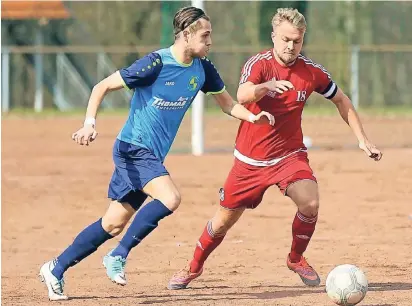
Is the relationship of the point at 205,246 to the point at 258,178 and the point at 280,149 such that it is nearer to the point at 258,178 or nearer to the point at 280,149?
the point at 258,178

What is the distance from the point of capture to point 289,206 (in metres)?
12.5

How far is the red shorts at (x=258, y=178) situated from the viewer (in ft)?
24.8

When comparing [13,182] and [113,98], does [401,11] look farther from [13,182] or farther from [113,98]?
[13,182]

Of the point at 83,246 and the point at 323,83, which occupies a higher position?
the point at 323,83

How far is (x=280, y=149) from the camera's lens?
7.64 metres

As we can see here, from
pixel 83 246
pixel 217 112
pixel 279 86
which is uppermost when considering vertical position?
pixel 279 86

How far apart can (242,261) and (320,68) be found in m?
2.13

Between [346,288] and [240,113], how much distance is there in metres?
1.38

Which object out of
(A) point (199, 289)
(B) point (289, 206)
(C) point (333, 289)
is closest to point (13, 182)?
(B) point (289, 206)

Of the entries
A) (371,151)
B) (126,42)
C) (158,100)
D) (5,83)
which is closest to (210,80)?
(158,100)

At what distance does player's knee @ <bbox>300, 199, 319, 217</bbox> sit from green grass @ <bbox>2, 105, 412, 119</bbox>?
19.6 m

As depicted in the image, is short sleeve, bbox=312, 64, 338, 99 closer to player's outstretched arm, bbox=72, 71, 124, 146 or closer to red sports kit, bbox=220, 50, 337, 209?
red sports kit, bbox=220, 50, 337, 209

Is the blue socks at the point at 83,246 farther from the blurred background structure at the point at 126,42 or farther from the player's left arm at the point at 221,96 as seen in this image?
the blurred background structure at the point at 126,42

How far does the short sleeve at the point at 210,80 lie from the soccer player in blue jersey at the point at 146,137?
126 millimetres
